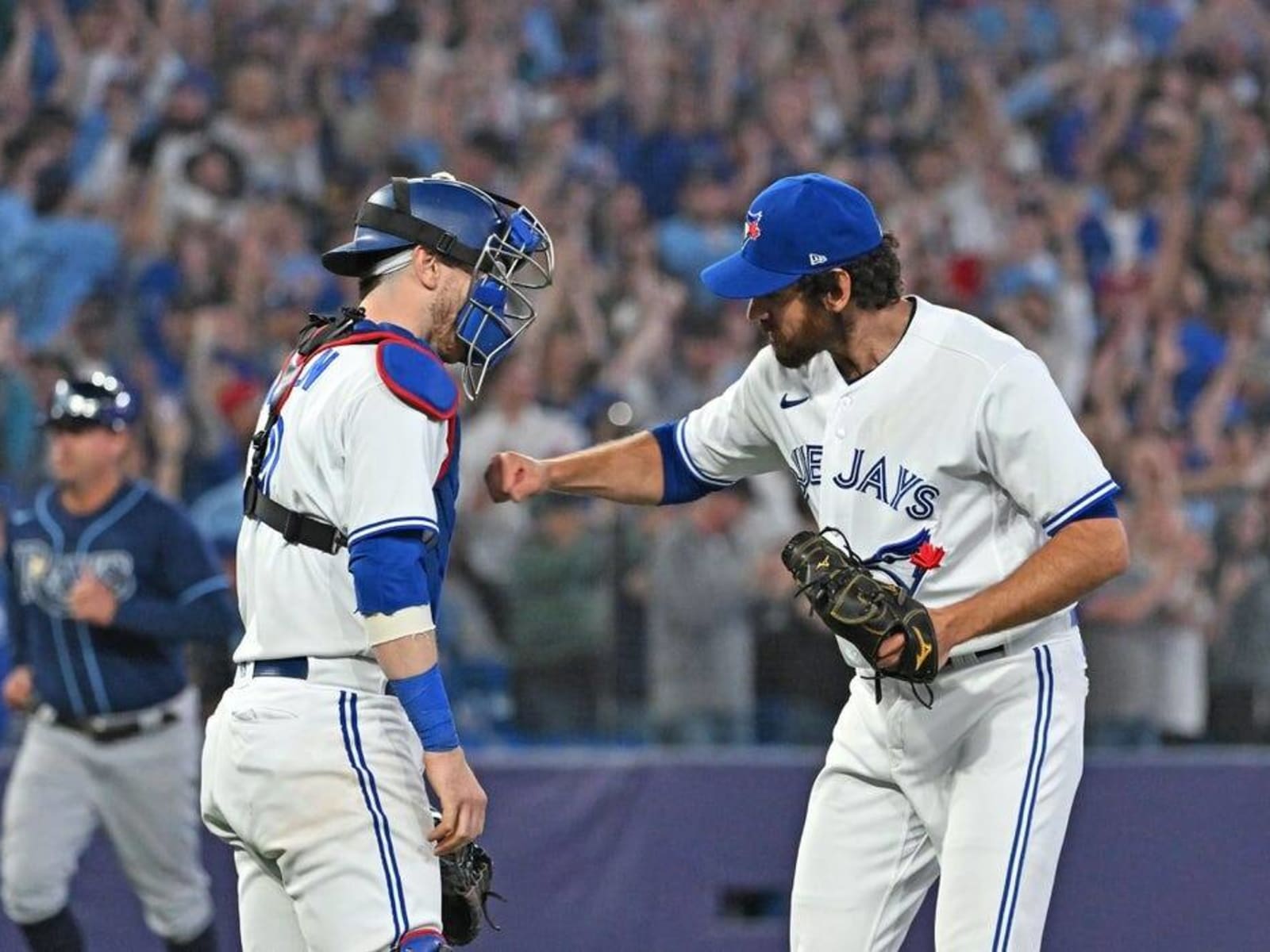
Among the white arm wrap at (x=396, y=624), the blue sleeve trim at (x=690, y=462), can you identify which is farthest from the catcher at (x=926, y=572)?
the white arm wrap at (x=396, y=624)

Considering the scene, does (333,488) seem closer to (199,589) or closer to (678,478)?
(678,478)

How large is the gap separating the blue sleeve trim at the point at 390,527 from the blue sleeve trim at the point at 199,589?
3.21 m

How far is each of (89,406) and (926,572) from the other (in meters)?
3.55

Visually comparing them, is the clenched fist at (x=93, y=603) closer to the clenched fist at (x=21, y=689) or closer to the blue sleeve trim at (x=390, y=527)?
the clenched fist at (x=21, y=689)

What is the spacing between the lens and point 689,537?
820 cm

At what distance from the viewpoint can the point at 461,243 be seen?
12.6 ft

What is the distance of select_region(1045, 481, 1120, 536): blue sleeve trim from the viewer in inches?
158

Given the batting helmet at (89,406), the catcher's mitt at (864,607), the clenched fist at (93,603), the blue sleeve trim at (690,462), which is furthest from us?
the batting helmet at (89,406)

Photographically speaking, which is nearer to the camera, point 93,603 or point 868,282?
point 868,282

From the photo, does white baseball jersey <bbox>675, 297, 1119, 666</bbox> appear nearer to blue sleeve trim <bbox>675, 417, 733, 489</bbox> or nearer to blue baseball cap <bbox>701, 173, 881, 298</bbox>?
blue baseball cap <bbox>701, 173, 881, 298</bbox>

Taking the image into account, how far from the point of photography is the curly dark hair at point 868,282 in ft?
13.8

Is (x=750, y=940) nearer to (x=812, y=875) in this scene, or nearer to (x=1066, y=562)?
(x=812, y=875)

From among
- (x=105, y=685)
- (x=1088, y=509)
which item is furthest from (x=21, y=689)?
(x=1088, y=509)

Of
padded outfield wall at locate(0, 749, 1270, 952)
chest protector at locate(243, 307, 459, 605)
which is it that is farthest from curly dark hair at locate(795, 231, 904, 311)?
padded outfield wall at locate(0, 749, 1270, 952)
